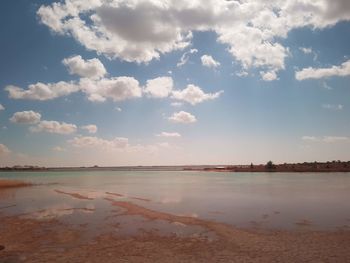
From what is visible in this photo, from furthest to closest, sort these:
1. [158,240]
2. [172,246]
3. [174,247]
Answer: [158,240], [172,246], [174,247]

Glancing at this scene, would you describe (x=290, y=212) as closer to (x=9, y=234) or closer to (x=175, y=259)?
(x=175, y=259)

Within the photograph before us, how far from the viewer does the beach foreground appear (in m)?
13.3

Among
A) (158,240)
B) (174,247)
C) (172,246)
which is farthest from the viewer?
(158,240)

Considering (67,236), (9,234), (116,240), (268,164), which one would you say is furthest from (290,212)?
(268,164)

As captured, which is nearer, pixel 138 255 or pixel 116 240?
pixel 138 255

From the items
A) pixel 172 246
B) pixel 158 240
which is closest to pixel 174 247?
pixel 172 246

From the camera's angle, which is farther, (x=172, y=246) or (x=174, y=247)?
(x=172, y=246)

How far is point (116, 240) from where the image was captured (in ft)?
53.9

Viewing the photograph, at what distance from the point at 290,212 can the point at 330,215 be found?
2826 mm

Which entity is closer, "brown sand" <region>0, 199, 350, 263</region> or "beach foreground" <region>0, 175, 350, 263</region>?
"brown sand" <region>0, 199, 350, 263</region>

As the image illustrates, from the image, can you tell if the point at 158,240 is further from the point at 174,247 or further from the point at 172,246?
the point at 174,247

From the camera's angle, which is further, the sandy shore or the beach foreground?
the beach foreground

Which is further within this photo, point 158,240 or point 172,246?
point 158,240

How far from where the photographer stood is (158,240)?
1631 centimetres
